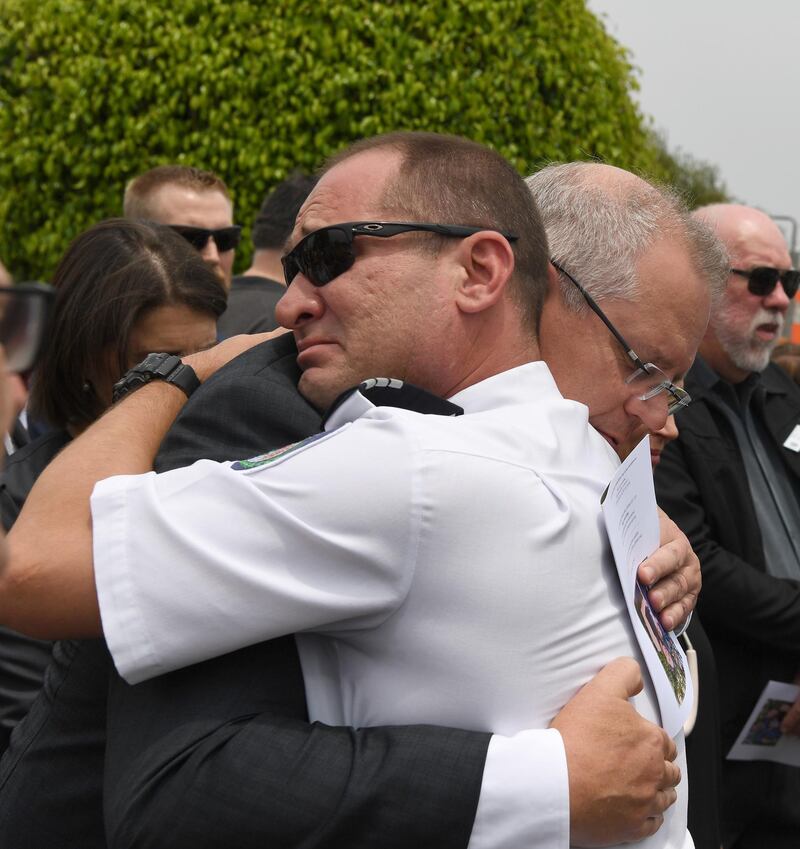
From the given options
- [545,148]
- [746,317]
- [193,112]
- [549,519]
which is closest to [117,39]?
[193,112]

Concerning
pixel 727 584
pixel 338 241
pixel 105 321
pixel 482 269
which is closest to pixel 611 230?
pixel 482 269

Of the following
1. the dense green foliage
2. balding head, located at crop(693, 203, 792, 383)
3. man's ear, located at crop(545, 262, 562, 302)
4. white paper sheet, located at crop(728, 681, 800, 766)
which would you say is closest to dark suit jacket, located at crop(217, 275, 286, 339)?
balding head, located at crop(693, 203, 792, 383)

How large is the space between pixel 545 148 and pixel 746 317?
16.3 ft

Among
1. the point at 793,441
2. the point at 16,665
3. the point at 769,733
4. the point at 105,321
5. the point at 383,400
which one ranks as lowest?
the point at 769,733

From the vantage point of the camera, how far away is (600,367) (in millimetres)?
2316

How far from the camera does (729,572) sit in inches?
147

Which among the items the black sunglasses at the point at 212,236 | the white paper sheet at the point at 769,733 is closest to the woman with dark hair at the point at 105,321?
the black sunglasses at the point at 212,236

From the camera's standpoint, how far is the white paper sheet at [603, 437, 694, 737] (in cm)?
170

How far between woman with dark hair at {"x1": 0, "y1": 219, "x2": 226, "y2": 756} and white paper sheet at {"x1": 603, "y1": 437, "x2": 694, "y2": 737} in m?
1.51

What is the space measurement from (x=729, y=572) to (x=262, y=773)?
256 centimetres

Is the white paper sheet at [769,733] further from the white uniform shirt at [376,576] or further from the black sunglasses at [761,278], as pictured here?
the white uniform shirt at [376,576]

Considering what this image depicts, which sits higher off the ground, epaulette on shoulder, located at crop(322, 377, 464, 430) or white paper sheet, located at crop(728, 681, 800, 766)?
epaulette on shoulder, located at crop(322, 377, 464, 430)

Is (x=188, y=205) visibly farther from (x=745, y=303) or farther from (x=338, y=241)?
(x=338, y=241)

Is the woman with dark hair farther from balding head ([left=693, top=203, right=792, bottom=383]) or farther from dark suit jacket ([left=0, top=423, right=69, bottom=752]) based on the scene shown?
balding head ([left=693, top=203, right=792, bottom=383])
